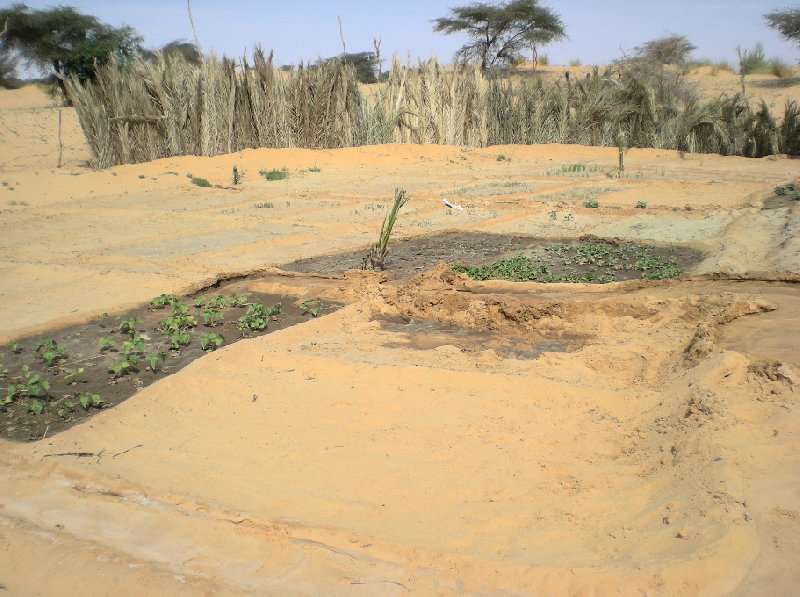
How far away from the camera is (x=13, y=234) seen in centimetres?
942

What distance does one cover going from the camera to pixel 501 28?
32.4m

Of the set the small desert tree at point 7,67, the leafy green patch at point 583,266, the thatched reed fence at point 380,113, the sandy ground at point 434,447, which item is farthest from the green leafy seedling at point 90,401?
the small desert tree at point 7,67

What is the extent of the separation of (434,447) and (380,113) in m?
15.1

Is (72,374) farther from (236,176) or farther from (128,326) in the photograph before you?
(236,176)

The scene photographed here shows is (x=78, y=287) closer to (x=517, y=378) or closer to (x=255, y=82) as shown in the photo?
(x=517, y=378)

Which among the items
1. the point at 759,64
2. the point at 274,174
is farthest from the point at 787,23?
the point at 274,174

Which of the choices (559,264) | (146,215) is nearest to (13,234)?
(146,215)

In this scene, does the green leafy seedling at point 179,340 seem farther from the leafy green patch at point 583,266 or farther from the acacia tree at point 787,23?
the acacia tree at point 787,23

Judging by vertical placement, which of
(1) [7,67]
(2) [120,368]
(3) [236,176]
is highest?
(1) [7,67]

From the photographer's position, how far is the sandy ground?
9.01ft

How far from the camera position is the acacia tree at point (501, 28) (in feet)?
105

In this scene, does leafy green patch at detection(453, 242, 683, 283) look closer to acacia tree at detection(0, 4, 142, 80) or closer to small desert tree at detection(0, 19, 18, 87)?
acacia tree at detection(0, 4, 142, 80)

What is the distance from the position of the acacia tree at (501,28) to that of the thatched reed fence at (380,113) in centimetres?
1504

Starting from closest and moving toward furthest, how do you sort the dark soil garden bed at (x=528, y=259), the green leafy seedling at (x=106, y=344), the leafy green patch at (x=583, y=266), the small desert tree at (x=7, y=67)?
the green leafy seedling at (x=106, y=344) → the leafy green patch at (x=583, y=266) → the dark soil garden bed at (x=528, y=259) → the small desert tree at (x=7, y=67)
